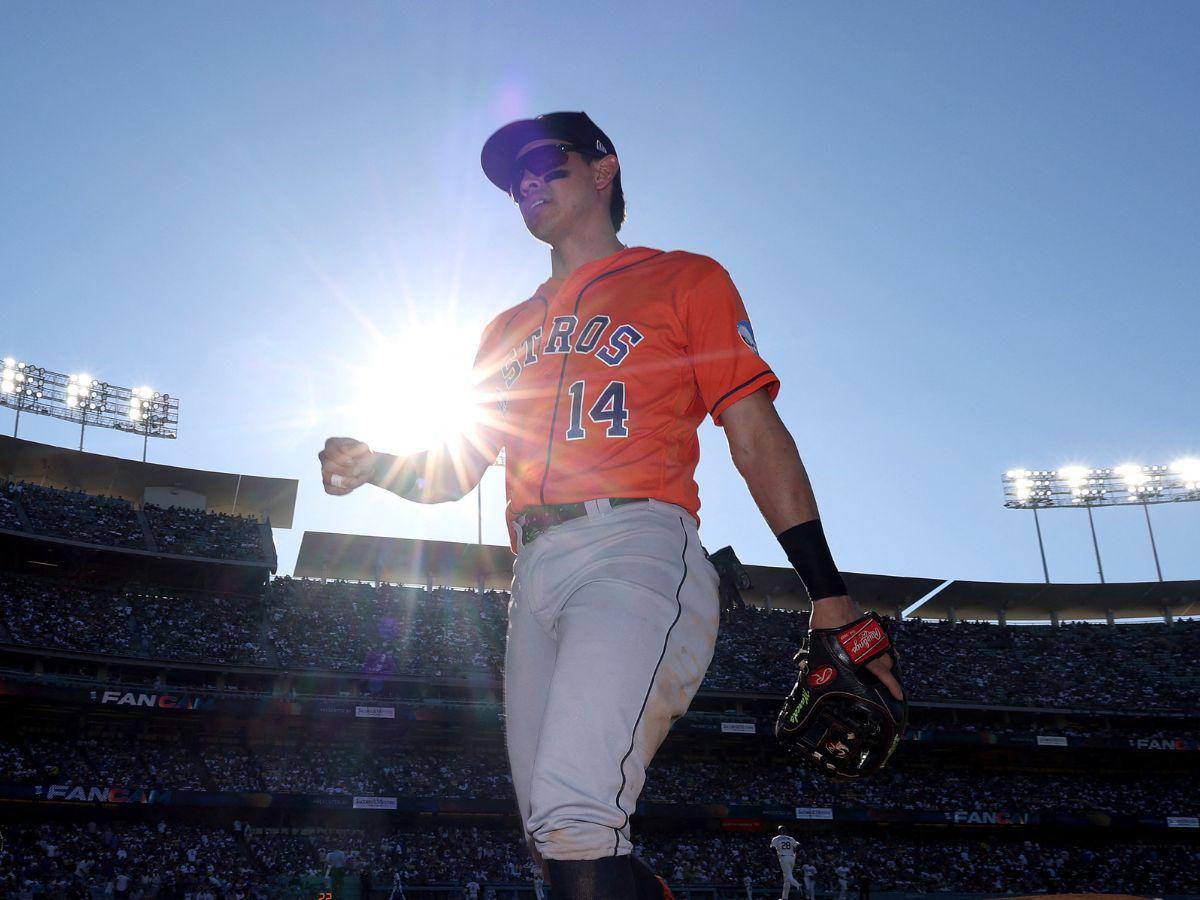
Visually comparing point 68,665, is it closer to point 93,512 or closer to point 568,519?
point 93,512

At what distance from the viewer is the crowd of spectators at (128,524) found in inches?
1270

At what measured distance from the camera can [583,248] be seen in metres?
3.10

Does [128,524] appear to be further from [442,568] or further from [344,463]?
[344,463]

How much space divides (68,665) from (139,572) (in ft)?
16.1

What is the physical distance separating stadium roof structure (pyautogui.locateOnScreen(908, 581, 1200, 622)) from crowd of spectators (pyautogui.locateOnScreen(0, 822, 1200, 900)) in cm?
1384

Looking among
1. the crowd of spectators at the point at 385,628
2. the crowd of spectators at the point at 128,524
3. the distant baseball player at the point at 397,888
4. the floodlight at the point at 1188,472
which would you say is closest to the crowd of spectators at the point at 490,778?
the crowd of spectators at the point at 385,628

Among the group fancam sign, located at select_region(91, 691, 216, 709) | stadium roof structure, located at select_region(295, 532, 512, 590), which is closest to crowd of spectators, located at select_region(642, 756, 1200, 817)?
stadium roof structure, located at select_region(295, 532, 512, 590)

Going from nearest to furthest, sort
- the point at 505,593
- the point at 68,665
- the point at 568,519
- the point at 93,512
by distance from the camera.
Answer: the point at 568,519
the point at 68,665
the point at 93,512
the point at 505,593

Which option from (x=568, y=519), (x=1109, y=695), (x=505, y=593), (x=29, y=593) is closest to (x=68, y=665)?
(x=29, y=593)

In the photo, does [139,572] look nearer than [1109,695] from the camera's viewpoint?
Yes

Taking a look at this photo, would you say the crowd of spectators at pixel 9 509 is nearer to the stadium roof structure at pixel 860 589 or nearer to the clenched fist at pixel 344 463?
the stadium roof structure at pixel 860 589

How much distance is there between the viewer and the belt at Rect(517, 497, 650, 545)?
2381mm

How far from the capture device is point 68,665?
29.7 metres

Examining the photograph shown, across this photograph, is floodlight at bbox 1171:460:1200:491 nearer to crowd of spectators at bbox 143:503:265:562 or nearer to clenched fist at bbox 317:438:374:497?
crowd of spectators at bbox 143:503:265:562
